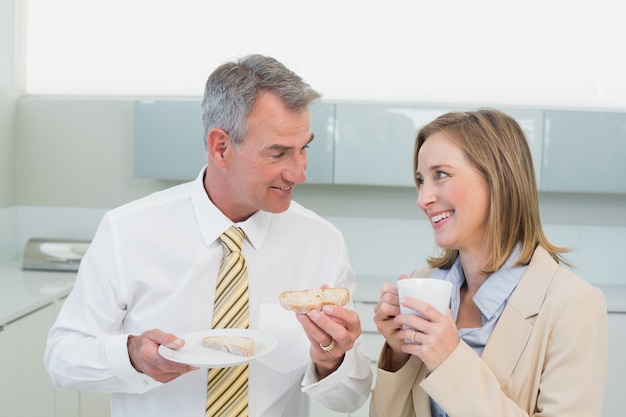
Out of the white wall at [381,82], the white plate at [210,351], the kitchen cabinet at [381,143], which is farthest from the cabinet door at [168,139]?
the white plate at [210,351]

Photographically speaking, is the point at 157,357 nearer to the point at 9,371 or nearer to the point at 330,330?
the point at 330,330

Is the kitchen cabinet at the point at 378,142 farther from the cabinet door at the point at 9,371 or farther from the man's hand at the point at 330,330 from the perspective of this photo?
the man's hand at the point at 330,330

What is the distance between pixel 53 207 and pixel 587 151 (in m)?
2.72

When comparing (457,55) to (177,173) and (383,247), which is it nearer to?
(383,247)

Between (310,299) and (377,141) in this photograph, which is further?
(377,141)

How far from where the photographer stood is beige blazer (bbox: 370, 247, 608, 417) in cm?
124

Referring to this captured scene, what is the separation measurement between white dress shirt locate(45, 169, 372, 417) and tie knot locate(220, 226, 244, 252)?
18 mm

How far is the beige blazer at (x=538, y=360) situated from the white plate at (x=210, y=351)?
1.08ft

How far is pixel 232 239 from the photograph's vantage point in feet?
5.43

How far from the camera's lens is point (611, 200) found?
3.52 m

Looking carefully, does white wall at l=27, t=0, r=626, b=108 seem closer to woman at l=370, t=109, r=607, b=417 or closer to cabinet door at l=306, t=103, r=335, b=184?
cabinet door at l=306, t=103, r=335, b=184

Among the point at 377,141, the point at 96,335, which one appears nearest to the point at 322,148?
the point at 377,141

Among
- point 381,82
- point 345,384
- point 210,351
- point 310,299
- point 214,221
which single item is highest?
point 381,82

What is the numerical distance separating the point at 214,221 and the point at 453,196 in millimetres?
591
